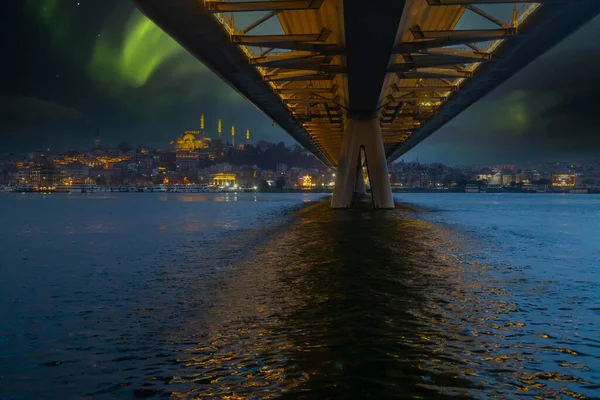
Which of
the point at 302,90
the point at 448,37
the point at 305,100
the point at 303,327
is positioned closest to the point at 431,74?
the point at 448,37

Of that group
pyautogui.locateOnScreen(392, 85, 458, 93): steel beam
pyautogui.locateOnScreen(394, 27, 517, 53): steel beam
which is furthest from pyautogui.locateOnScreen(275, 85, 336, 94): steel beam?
pyautogui.locateOnScreen(394, 27, 517, 53): steel beam

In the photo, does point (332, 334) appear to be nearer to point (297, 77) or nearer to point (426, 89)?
point (297, 77)

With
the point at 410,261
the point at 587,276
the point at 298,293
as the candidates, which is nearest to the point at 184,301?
the point at 298,293

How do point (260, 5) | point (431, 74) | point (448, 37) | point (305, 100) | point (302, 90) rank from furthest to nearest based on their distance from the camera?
1. point (305, 100)
2. point (302, 90)
3. point (431, 74)
4. point (448, 37)
5. point (260, 5)

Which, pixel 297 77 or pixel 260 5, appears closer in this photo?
pixel 260 5

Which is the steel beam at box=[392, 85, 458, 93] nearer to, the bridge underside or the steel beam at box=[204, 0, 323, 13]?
the bridge underside

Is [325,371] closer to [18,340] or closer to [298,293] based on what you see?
[18,340]
